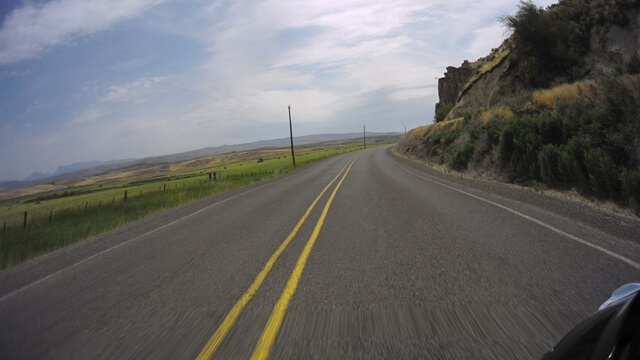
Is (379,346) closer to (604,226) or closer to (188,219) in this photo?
(604,226)

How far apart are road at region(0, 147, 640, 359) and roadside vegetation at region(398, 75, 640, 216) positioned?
41.7 inches

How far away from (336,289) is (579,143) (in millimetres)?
8388

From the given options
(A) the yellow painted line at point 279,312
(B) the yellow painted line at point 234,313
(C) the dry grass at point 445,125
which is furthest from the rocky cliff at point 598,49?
(B) the yellow painted line at point 234,313

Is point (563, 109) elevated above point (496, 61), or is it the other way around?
point (496, 61)

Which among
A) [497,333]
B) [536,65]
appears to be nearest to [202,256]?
[497,333]

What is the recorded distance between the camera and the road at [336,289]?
314cm

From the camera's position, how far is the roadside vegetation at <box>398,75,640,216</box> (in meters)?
7.90

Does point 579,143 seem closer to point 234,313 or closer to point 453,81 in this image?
point 234,313

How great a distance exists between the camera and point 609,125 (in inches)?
353

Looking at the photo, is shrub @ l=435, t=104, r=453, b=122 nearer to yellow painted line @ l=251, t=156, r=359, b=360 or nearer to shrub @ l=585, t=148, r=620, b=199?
shrub @ l=585, t=148, r=620, b=199

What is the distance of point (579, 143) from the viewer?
9.12m

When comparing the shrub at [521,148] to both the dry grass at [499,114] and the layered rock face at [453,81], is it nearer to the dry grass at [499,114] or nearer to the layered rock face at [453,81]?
the dry grass at [499,114]

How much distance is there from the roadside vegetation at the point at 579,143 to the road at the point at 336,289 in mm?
1060

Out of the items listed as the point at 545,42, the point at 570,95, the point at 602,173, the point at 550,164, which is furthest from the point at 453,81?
the point at 602,173
